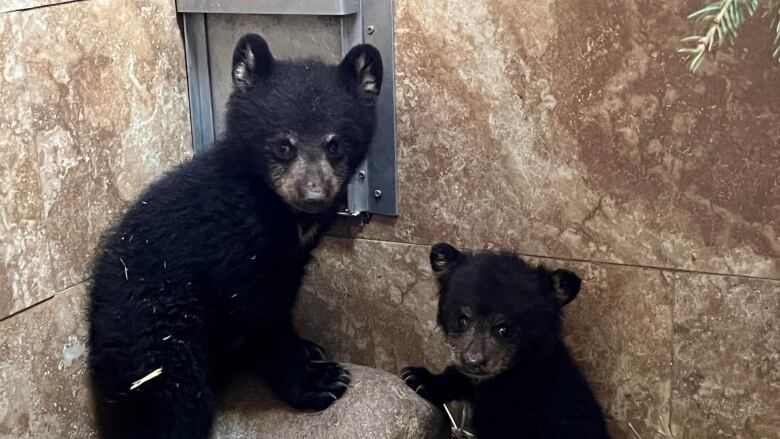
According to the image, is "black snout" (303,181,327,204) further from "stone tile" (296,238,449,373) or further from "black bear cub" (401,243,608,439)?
"stone tile" (296,238,449,373)

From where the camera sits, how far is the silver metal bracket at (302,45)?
4.92m

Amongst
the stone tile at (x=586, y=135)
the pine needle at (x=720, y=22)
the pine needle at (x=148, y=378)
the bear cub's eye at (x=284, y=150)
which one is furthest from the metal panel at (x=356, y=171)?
the pine needle at (x=720, y=22)

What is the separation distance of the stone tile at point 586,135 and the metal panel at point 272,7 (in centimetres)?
30

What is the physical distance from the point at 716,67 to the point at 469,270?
4.72 ft

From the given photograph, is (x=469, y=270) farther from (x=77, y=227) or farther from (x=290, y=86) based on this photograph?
(x=77, y=227)

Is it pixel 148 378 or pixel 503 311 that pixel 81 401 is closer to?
pixel 148 378

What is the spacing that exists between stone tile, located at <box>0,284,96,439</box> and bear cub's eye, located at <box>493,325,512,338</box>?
1.97 m

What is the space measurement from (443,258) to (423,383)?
0.71m

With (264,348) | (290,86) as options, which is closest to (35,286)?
(264,348)

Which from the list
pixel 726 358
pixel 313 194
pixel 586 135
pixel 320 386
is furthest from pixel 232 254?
pixel 726 358

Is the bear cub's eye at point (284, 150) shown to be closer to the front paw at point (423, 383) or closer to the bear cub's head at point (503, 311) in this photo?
the bear cub's head at point (503, 311)

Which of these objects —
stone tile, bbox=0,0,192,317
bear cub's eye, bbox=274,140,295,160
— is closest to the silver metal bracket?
stone tile, bbox=0,0,192,317

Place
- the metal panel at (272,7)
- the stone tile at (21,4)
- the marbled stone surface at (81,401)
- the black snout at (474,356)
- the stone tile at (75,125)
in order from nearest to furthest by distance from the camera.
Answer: the stone tile at (21,4), the stone tile at (75,125), the marbled stone surface at (81,401), the black snout at (474,356), the metal panel at (272,7)

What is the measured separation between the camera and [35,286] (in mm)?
4383
